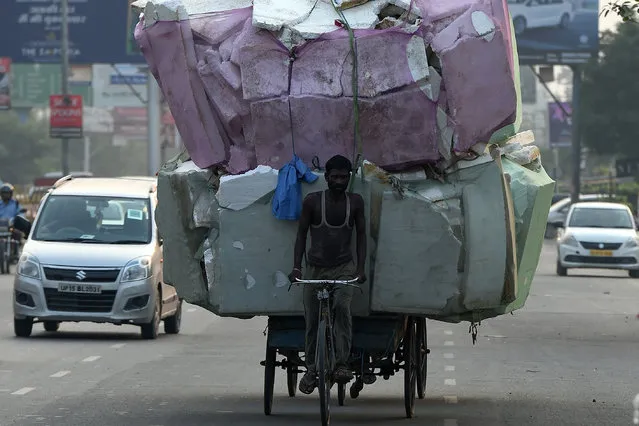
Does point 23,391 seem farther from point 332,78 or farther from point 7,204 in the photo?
point 7,204

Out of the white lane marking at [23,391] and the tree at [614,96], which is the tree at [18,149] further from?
the white lane marking at [23,391]

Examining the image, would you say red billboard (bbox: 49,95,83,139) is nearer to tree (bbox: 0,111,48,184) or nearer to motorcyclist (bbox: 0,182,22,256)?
motorcyclist (bbox: 0,182,22,256)

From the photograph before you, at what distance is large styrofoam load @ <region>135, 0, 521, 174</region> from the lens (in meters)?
11.5

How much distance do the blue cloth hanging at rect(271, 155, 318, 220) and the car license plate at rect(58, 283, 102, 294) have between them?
27.2ft

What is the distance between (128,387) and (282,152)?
3.60 metres

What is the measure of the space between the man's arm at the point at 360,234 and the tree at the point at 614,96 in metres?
67.8

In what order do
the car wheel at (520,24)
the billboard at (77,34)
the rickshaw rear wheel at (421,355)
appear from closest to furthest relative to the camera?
1. the rickshaw rear wheel at (421,355)
2. the car wheel at (520,24)
3. the billboard at (77,34)

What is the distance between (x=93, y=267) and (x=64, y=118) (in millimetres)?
36035

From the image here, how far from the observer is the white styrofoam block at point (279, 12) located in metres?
11.7

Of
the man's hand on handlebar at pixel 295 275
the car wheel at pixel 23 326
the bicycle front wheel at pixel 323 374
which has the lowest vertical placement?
the car wheel at pixel 23 326

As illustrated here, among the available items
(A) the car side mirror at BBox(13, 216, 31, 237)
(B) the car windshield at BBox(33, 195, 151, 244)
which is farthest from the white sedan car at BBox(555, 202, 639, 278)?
(A) the car side mirror at BBox(13, 216, 31, 237)

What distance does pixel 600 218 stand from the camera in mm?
39625

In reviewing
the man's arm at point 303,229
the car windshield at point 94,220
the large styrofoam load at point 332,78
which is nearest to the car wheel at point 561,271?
the car windshield at point 94,220

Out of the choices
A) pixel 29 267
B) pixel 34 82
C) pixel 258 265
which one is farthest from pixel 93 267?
pixel 34 82
